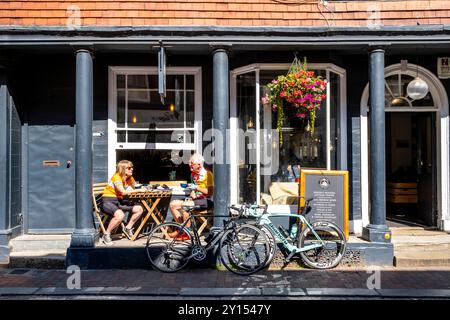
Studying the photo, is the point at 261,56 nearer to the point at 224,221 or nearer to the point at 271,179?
the point at 271,179

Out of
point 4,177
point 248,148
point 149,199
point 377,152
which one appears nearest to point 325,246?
point 377,152

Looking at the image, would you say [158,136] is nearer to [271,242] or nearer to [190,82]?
[190,82]

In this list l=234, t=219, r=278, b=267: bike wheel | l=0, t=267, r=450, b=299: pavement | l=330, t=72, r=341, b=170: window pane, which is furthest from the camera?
l=330, t=72, r=341, b=170: window pane

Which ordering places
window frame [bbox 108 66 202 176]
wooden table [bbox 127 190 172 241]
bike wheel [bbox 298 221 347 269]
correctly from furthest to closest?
window frame [bbox 108 66 202 176]
wooden table [bbox 127 190 172 241]
bike wheel [bbox 298 221 347 269]

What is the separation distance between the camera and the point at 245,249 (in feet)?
22.8

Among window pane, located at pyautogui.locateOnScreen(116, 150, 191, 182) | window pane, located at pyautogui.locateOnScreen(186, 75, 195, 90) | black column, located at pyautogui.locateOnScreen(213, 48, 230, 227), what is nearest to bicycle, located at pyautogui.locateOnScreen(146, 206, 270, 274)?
black column, located at pyautogui.locateOnScreen(213, 48, 230, 227)

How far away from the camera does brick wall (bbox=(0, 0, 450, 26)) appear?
24.8ft

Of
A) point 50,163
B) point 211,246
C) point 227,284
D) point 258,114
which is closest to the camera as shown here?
point 227,284

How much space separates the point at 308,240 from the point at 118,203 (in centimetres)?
326

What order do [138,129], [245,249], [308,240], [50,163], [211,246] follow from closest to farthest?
1. [245,249]
2. [211,246]
3. [308,240]
4. [50,163]
5. [138,129]

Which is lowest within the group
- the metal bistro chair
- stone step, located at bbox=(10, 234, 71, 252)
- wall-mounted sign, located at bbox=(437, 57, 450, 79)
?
stone step, located at bbox=(10, 234, 71, 252)

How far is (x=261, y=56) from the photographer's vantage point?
27.1ft

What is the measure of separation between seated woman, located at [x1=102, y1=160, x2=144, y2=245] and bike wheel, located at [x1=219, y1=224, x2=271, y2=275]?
178cm

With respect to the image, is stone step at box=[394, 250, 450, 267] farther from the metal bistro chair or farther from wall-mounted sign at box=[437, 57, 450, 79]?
the metal bistro chair
